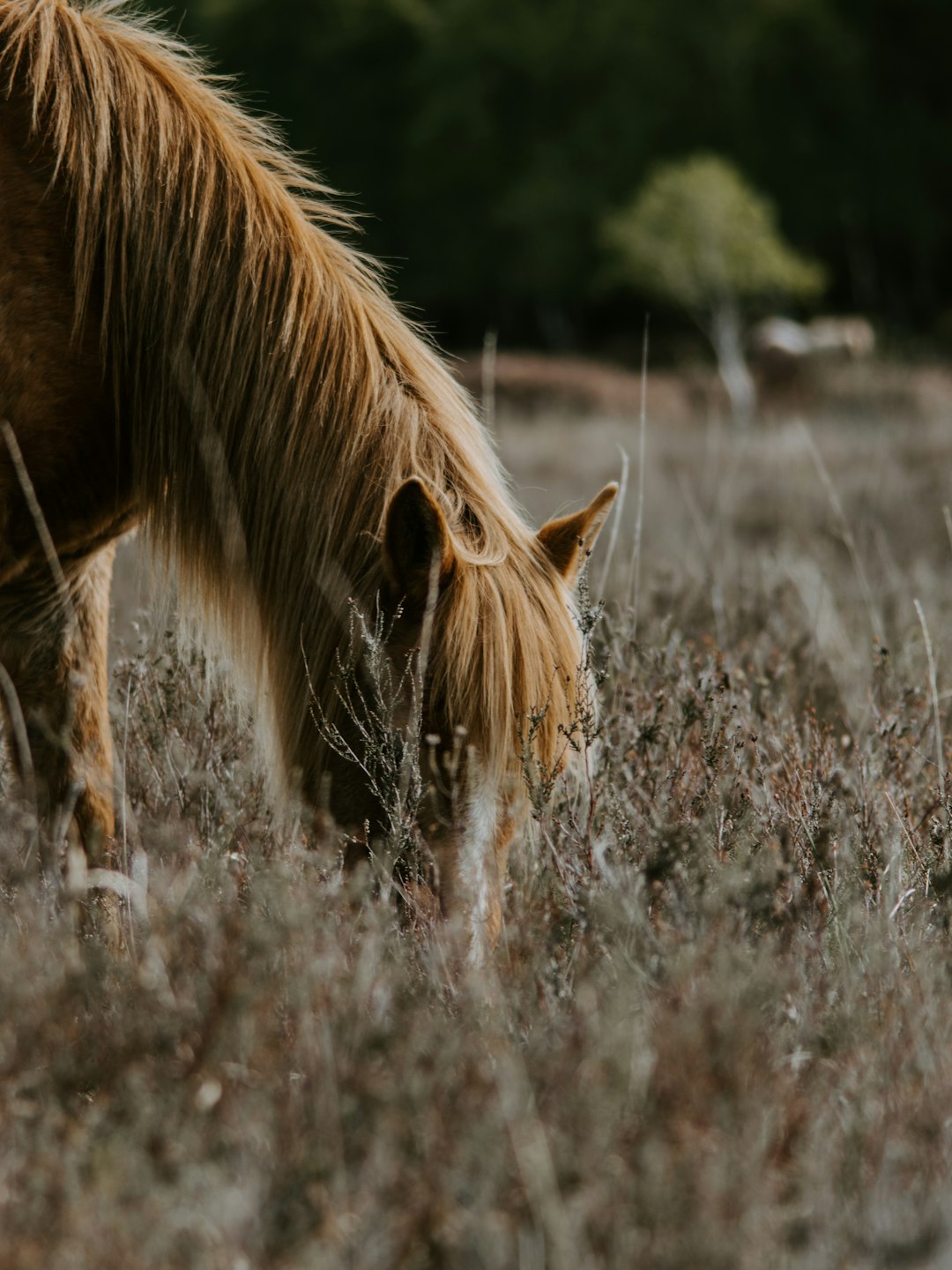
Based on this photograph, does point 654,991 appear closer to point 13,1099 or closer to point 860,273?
point 13,1099

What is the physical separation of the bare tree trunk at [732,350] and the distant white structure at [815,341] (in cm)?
53

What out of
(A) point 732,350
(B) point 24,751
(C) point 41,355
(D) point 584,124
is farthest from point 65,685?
(D) point 584,124

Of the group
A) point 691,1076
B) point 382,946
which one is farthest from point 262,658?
point 691,1076

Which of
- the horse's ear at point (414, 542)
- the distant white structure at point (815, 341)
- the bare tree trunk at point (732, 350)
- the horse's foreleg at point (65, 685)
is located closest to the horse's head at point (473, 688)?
the horse's ear at point (414, 542)

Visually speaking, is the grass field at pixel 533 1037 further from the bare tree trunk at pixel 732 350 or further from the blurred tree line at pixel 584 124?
the blurred tree line at pixel 584 124

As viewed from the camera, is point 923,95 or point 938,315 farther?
point 923,95

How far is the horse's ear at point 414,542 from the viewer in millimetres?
1977

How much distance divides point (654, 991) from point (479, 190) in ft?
134

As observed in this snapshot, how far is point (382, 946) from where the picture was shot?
1.99m

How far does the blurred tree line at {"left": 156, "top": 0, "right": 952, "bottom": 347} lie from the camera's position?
33.8 meters

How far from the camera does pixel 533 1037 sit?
5.74ft

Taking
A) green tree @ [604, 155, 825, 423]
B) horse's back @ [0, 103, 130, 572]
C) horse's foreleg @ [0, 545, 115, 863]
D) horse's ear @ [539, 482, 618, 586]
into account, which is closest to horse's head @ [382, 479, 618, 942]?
horse's ear @ [539, 482, 618, 586]

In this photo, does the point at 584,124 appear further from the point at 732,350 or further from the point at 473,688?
the point at 473,688

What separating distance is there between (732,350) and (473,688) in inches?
869
